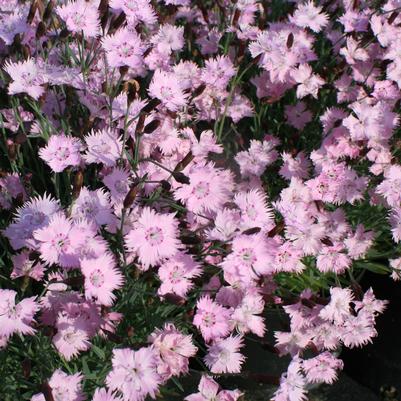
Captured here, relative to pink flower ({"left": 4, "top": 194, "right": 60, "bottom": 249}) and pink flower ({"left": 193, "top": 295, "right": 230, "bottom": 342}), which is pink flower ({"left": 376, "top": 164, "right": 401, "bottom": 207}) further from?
pink flower ({"left": 4, "top": 194, "right": 60, "bottom": 249})

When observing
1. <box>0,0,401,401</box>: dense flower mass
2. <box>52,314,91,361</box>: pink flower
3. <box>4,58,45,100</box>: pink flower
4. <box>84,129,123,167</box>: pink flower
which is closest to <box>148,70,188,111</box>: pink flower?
<box>0,0,401,401</box>: dense flower mass

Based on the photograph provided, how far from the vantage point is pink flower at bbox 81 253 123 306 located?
56.6 inches

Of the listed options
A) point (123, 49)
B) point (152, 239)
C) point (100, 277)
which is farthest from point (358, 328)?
point (123, 49)

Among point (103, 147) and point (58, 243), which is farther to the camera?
point (103, 147)

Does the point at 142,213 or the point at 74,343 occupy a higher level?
the point at 142,213

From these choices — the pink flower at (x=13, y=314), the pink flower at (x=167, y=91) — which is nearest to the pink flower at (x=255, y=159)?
the pink flower at (x=167, y=91)

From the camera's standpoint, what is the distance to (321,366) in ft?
6.13

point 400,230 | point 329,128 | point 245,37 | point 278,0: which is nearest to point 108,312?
point 400,230

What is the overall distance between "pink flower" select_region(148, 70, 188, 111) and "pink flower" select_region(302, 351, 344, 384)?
2.68 ft

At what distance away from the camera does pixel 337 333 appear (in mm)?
1857

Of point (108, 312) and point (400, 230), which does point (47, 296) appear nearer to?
point (108, 312)

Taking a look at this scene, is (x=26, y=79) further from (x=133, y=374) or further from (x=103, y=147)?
(x=133, y=374)

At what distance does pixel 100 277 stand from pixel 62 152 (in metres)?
0.44

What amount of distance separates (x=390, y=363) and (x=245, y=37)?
1.32m
